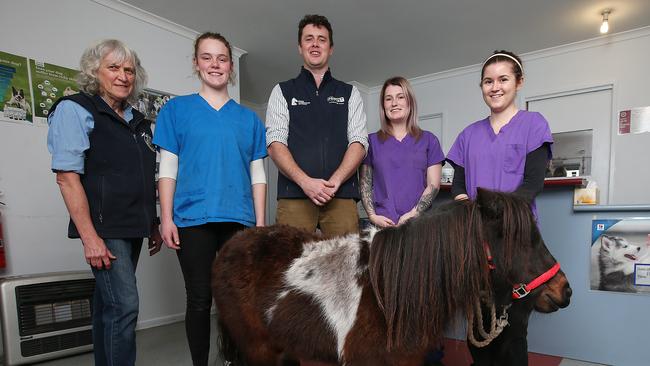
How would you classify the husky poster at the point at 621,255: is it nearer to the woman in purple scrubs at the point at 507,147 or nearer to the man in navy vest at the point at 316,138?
the woman in purple scrubs at the point at 507,147

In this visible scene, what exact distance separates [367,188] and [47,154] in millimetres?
2912

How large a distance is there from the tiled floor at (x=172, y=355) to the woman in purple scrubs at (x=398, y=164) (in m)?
0.92

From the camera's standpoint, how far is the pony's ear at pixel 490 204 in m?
1.06

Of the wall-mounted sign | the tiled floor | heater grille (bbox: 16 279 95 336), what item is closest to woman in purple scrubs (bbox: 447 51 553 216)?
the tiled floor

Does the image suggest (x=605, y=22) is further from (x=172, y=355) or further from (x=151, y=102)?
(x=172, y=355)

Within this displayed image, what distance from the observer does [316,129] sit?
186cm

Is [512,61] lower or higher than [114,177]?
higher

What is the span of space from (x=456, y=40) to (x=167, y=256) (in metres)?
4.54

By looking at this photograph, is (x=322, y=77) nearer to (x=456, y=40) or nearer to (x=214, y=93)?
(x=214, y=93)

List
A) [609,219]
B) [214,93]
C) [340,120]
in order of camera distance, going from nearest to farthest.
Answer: [214,93], [340,120], [609,219]

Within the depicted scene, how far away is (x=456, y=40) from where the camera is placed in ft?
15.2

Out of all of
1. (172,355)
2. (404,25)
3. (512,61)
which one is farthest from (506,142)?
(404,25)

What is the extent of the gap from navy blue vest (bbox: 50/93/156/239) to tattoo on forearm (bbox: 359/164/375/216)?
1.16m

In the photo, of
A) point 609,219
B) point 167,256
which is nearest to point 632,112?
point 609,219
